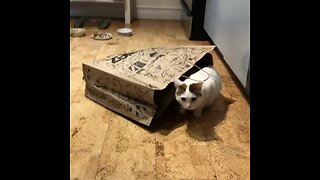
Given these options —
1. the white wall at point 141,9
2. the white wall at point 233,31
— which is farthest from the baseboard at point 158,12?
the white wall at point 233,31

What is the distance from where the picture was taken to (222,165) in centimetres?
101

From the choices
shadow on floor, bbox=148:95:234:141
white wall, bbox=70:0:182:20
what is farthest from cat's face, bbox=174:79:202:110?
white wall, bbox=70:0:182:20

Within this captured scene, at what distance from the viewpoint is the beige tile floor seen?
97 cm

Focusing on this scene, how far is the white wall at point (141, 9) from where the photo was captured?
2.91 metres

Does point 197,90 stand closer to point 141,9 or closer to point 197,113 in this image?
point 197,113

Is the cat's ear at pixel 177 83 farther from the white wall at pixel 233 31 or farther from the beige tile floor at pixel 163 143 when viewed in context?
the white wall at pixel 233 31

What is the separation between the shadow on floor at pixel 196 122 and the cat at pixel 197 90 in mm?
44

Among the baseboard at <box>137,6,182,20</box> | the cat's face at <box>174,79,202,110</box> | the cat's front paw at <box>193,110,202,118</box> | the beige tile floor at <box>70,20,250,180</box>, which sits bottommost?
the beige tile floor at <box>70,20,250,180</box>

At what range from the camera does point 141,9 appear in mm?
2975

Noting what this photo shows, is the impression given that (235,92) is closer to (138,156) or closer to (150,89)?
(150,89)

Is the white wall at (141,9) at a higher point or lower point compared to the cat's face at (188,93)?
higher

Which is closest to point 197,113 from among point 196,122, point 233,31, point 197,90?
point 196,122

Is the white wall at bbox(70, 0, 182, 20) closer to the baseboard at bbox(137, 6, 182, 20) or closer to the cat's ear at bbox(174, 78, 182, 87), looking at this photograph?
the baseboard at bbox(137, 6, 182, 20)
